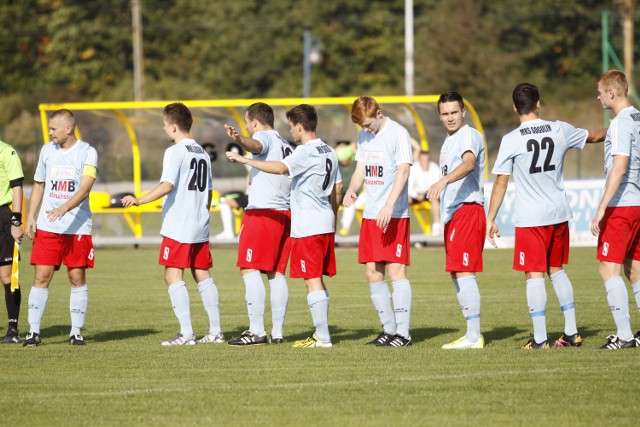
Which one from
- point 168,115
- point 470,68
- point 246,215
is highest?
point 470,68

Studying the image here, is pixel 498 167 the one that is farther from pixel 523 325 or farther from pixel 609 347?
pixel 523 325

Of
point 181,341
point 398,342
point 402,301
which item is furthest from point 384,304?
point 181,341

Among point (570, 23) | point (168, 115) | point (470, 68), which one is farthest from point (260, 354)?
point (570, 23)

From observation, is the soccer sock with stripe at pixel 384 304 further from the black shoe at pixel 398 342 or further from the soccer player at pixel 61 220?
the soccer player at pixel 61 220

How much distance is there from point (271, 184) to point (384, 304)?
5.03 ft

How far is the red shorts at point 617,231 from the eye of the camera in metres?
9.60

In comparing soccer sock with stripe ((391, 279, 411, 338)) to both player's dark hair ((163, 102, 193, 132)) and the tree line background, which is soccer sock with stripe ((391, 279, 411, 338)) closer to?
player's dark hair ((163, 102, 193, 132))

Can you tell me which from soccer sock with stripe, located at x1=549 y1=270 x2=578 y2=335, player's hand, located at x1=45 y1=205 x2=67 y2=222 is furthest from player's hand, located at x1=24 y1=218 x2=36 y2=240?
soccer sock with stripe, located at x1=549 y1=270 x2=578 y2=335

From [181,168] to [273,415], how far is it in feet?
12.1

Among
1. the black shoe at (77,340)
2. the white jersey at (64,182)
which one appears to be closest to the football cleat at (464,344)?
the black shoe at (77,340)

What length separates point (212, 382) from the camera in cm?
842

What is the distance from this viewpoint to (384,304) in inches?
405

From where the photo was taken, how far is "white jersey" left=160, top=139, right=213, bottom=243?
34.1 ft

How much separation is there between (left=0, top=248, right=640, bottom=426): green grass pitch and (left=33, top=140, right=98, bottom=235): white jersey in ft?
3.68
